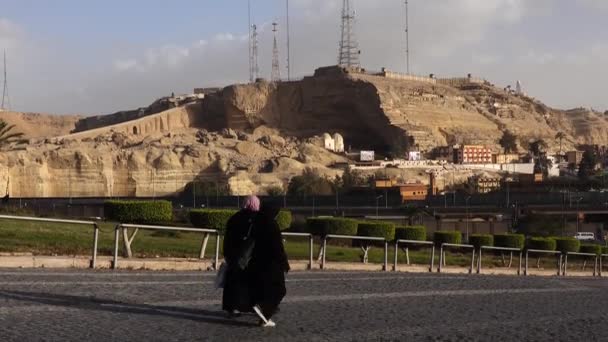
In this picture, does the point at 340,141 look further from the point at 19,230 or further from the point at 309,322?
the point at 309,322

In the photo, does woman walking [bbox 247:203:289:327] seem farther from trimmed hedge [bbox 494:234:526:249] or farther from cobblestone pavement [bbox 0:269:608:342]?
trimmed hedge [bbox 494:234:526:249]

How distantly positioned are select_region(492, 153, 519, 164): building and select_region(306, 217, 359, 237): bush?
274 feet

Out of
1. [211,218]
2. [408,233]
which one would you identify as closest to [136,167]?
[408,233]

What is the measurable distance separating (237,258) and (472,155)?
3784 inches

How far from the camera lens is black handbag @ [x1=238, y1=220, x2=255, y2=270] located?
7.54 m

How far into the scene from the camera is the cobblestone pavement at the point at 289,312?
7.13 m

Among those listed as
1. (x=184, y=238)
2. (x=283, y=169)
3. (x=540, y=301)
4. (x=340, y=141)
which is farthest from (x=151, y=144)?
(x=540, y=301)

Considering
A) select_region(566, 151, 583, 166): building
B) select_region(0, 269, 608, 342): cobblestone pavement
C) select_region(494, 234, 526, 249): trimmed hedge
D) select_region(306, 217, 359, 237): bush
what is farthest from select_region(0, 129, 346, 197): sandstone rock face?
select_region(0, 269, 608, 342): cobblestone pavement

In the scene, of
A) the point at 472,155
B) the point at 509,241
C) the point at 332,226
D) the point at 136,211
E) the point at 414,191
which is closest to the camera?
the point at 136,211

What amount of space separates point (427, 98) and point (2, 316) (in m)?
110

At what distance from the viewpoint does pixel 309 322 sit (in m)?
8.05

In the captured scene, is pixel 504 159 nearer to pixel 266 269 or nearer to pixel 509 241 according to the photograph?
pixel 509 241

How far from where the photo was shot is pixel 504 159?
Result: 106 m

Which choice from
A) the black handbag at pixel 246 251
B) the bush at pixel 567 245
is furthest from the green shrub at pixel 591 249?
the black handbag at pixel 246 251
